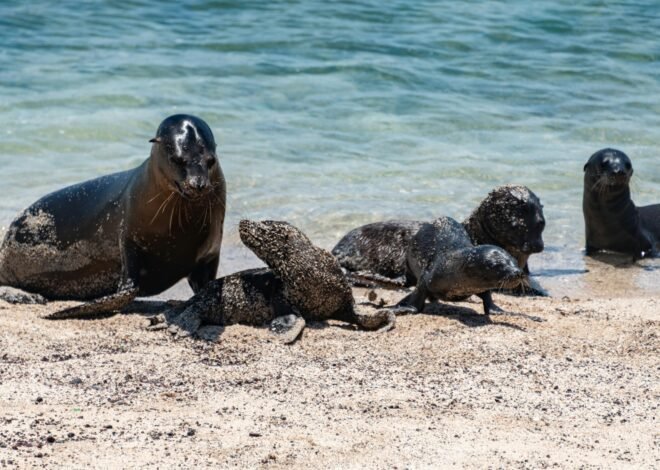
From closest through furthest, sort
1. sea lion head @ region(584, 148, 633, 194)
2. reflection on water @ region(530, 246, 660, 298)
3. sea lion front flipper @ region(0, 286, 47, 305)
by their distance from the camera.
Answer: sea lion front flipper @ region(0, 286, 47, 305) < reflection on water @ region(530, 246, 660, 298) < sea lion head @ region(584, 148, 633, 194)

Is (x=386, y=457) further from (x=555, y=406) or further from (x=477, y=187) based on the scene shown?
(x=477, y=187)

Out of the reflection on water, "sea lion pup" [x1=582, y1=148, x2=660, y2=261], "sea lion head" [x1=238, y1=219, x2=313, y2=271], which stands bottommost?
the reflection on water

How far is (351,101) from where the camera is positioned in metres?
15.0

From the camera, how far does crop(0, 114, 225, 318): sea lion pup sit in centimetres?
667

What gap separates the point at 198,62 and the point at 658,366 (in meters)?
11.8

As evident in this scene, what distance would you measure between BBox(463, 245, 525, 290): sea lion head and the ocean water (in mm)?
1677

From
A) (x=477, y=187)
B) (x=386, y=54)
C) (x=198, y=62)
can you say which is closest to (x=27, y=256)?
(x=477, y=187)

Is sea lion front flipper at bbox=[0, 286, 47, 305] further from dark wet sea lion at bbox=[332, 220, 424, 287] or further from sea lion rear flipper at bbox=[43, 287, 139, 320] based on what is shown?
dark wet sea lion at bbox=[332, 220, 424, 287]

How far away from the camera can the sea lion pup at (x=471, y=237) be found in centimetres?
861

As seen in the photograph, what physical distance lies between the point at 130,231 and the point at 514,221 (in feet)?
9.69

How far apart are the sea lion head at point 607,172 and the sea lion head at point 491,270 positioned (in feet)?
11.0

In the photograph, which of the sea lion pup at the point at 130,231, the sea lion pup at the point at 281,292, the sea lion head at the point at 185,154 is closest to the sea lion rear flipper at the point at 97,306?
the sea lion pup at the point at 130,231

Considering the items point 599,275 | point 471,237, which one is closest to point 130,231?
point 471,237

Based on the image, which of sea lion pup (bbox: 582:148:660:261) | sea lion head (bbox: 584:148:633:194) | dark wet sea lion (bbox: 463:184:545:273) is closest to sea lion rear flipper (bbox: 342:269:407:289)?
dark wet sea lion (bbox: 463:184:545:273)
